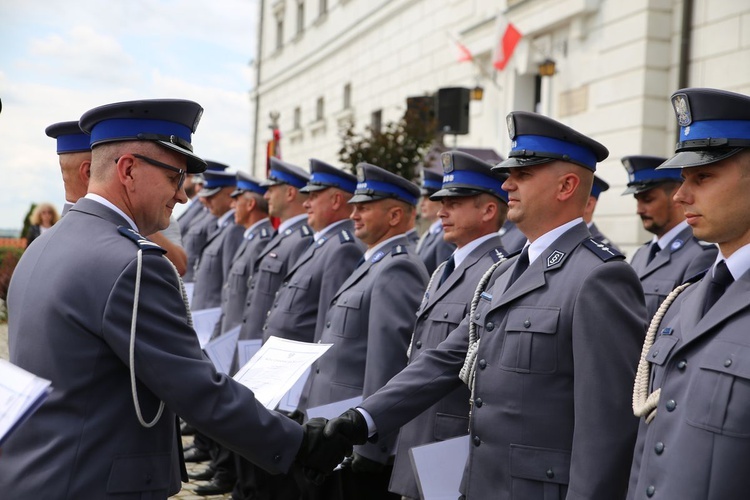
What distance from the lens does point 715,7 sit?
9.88m

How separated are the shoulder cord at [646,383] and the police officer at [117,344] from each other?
120cm

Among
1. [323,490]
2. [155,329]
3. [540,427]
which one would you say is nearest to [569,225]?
[540,427]

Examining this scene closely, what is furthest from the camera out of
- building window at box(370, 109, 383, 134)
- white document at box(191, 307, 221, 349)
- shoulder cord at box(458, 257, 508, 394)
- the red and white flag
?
building window at box(370, 109, 383, 134)

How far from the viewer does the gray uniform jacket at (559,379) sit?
8.92 feet

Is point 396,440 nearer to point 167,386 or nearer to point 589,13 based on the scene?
point 167,386

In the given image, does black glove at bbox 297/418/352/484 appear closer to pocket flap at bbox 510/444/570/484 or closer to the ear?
pocket flap at bbox 510/444/570/484

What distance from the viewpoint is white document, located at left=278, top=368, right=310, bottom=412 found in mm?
4793

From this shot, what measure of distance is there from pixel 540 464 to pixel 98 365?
144cm

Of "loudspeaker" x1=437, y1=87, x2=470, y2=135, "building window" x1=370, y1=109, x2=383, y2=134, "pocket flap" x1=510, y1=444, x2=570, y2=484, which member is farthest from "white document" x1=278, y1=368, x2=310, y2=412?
"building window" x1=370, y1=109, x2=383, y2=134

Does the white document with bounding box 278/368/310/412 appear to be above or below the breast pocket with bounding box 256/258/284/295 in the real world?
below

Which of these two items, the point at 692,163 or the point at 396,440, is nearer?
the point at 692,163

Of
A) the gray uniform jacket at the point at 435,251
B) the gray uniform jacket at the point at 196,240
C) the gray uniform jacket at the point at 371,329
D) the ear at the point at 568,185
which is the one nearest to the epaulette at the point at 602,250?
the ear at the point at 568,185

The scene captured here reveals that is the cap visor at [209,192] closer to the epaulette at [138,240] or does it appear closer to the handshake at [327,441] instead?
the handshake at [327,441]

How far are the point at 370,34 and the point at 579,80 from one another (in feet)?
31.8
